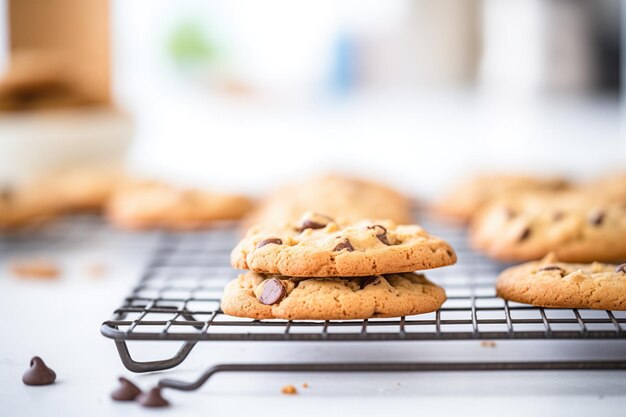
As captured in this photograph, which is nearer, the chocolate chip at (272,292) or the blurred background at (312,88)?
the chocolate chip at (272,292)

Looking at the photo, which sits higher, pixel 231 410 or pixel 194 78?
pixel 231 410

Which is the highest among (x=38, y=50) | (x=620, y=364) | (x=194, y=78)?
(x=38, y=50)

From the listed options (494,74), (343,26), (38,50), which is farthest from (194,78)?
(38,50)

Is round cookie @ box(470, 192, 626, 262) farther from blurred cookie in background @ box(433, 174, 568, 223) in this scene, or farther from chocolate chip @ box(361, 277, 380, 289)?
chocolate chip @ box(361, 277, 380, 289)

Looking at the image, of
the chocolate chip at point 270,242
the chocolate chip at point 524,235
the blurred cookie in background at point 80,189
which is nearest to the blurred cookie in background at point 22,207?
the blurred cookie in background at point 80,189

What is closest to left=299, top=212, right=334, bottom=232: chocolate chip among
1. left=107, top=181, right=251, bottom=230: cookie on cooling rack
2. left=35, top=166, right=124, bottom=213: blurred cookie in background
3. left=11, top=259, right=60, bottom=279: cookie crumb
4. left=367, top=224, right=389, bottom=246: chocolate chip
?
left=367, top=224, right=389, bottom=246: chocolate chip

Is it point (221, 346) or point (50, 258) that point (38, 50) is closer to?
point (50, 258)

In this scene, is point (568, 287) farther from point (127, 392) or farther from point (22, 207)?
point (22, 207)

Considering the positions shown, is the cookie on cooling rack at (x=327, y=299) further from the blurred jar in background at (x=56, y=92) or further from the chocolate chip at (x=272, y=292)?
the blurred jar in background at (x=56, y=92)
